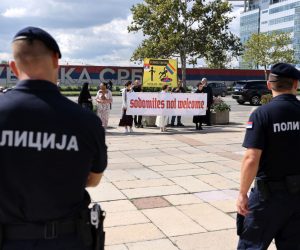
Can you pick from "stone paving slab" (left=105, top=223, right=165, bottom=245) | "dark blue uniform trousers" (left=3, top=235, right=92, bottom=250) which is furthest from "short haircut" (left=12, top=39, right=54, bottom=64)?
"stone paving slab" (left=105, top=223, right=165, bottom=245)

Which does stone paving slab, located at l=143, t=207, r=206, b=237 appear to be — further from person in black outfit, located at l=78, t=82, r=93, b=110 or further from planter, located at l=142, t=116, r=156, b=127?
planter, located at l=142, t=116, r=156, b=127

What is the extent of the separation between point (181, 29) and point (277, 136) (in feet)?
123

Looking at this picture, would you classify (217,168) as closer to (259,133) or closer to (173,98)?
(259,133)

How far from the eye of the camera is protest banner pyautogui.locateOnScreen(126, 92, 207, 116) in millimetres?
14328

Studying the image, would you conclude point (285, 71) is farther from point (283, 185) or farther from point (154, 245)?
point (154, 245)

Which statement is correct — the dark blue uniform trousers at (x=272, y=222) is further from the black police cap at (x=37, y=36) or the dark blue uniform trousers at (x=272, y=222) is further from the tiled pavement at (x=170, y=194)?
the black police cap at (x=37, y=36)

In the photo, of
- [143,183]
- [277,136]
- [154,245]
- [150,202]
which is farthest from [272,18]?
[277,136]

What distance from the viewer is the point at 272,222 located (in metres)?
3.12

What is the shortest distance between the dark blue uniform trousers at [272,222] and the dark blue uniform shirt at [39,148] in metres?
1.55

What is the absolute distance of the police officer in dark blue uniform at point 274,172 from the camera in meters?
3.12

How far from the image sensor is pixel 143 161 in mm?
9016

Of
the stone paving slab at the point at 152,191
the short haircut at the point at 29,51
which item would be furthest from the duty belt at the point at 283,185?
the stone paving slab at the point at 152,191

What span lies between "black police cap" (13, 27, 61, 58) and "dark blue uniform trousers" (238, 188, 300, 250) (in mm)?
1854

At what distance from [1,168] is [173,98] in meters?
12.7
